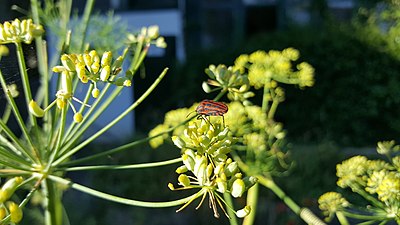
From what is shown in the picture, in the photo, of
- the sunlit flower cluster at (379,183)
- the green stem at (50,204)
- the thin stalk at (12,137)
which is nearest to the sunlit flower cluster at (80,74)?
the thin stalk at (12,137)

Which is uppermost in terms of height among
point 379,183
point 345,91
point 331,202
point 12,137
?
point 12,137

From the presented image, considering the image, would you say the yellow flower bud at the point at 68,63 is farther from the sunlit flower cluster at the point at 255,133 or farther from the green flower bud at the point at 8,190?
the sunlit flower cluster at the point at 255,133

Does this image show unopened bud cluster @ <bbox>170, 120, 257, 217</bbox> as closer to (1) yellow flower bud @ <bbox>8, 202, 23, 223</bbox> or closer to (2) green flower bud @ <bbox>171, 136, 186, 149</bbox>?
(2) green flower bud @ <bbox>171, 136, 186, 149</bbox>

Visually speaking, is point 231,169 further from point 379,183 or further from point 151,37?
point 151,37

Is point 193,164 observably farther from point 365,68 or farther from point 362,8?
point 362,8

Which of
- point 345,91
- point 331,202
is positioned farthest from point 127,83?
point 345,91

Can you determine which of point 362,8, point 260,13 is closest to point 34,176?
point 362,8
